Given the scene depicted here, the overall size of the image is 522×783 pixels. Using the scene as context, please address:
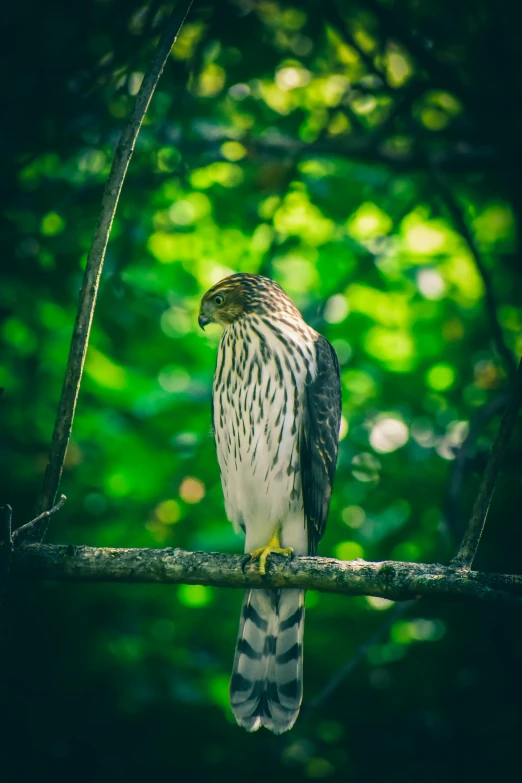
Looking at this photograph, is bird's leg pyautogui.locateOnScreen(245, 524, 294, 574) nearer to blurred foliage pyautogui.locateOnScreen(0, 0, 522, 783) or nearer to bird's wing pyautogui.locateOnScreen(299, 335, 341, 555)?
bird's wing pyautogui.locateOnScreen(299, 335, 341, 555)

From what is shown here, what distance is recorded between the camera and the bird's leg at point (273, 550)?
333 centimetres

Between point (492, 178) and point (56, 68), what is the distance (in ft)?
10.9

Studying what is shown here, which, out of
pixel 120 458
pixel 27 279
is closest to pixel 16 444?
pixel 120 458

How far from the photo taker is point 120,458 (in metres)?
4.90

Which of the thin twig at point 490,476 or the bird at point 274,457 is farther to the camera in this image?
the bird at point 274,457

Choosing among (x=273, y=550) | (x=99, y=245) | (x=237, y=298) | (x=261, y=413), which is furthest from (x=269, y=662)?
(x=99, y=245)

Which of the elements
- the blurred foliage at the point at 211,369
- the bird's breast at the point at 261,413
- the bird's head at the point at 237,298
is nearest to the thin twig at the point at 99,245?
the bird's breast at the point at 261,413

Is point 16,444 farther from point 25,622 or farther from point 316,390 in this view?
point 316,390

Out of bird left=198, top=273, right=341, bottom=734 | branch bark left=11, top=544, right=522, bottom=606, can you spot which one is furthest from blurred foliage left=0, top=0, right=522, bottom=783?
branch bark left=11, top=544, right=522, bottom=606

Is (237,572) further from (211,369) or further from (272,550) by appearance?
(211,369)

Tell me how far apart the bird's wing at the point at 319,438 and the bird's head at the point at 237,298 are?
429mm

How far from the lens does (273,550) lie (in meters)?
3.77

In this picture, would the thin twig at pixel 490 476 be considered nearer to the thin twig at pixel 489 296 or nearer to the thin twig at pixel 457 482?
the thin twig at pixel 489 296

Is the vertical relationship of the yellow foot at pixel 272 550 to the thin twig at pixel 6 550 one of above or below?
above
